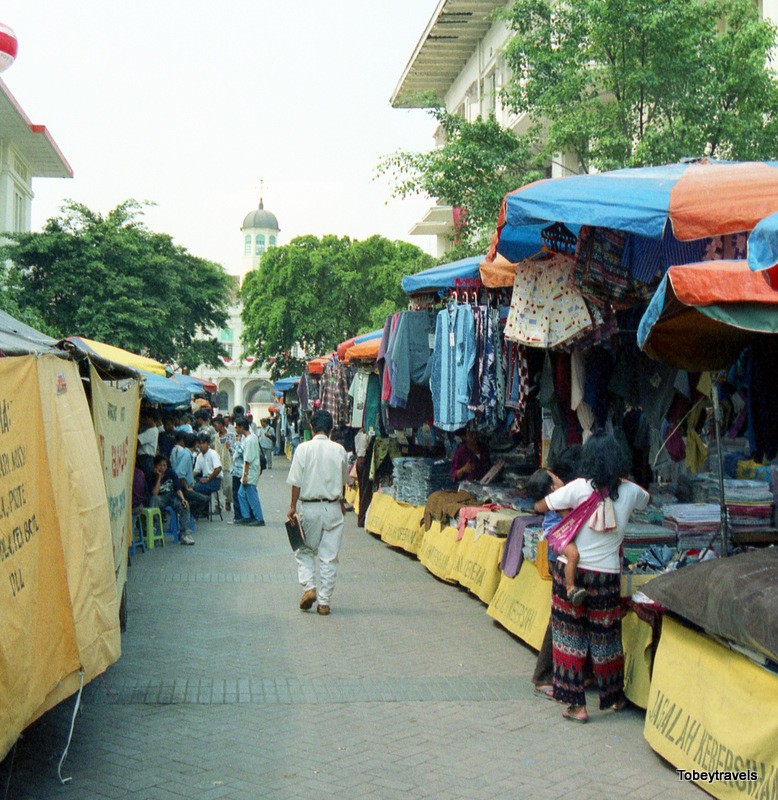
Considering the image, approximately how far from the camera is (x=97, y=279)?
1179 inches

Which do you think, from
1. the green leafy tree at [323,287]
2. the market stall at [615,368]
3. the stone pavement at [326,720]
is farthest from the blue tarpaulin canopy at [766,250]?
the green leafy tree at [323,287]

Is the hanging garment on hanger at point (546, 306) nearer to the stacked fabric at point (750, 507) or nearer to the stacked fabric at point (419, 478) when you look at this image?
the stacked fabric at point (750, 507)

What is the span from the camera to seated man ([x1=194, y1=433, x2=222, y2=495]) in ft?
58.1

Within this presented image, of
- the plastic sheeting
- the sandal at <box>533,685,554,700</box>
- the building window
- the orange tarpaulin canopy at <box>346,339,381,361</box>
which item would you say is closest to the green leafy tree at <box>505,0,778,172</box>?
the orange tarpaulin canopy at <box>346,339,381,361</box>

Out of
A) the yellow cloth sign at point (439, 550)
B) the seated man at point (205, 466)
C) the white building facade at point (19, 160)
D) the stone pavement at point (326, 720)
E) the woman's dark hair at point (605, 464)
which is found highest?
the white building facade at point (19, 160)

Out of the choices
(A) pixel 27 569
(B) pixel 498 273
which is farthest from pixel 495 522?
(A) pixel 27 569

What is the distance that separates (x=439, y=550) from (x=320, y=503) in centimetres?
236

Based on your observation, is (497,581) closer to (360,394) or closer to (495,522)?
(495,522)

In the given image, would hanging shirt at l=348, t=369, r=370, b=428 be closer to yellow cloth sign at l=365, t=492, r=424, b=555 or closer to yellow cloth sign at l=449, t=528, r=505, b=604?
yellow cloth sign at l=365, t=492, r=424, b=555

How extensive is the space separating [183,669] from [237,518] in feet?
36.1

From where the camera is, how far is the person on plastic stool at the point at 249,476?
54.4 feet

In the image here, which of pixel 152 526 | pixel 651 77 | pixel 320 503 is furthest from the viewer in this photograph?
pixel 152 526

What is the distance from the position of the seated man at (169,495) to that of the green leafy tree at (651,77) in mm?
7819

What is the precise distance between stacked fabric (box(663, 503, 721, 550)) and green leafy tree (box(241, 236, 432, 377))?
34955 millimetres
